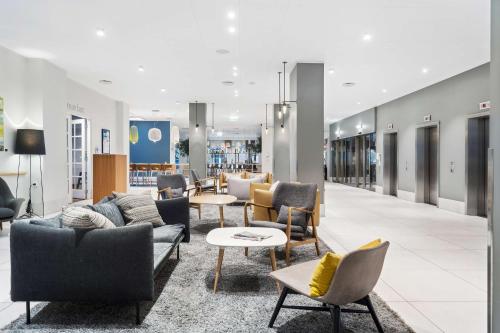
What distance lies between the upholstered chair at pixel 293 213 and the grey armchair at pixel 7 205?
158 inches

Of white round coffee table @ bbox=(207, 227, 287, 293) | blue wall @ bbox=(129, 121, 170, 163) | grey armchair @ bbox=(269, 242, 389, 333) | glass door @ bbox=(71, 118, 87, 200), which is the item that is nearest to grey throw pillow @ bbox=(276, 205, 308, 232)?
white round coffee table @ bbox=(207, 227, 287, 293)

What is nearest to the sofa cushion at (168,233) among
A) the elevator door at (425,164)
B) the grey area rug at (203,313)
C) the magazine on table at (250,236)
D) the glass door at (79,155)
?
the grey area rug at (203,313)

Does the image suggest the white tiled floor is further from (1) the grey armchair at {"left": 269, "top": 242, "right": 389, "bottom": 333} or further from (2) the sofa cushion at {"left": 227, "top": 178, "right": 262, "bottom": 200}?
(2) the sofa cushion at {"left": 227, "top": 178, "right": 262, "bottom": 200}

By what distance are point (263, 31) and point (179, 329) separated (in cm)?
496

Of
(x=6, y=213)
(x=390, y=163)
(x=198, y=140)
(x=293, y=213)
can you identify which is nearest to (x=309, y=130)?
(x=293, y=213)

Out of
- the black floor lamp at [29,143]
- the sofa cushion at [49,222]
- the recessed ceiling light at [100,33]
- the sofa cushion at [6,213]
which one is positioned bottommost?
the sofa cushion at [6,213]

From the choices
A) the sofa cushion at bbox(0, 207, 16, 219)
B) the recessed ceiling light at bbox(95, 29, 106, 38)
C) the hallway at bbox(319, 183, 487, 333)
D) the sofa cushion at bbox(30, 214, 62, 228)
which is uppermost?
the recessed ceiling light at bbox(95, 29, 106, 38)

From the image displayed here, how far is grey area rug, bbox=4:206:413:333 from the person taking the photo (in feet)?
8.67

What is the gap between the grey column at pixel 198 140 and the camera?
1334cm

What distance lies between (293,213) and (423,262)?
177 cm

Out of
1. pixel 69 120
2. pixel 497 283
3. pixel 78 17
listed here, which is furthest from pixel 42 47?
pixel 497 283

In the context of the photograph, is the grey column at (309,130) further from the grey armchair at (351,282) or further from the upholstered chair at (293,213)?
the grey armchair at (351,282)

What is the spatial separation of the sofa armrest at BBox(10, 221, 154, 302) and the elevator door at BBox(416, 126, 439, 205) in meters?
9.92

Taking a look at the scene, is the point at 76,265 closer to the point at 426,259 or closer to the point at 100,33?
the point at 426,259
